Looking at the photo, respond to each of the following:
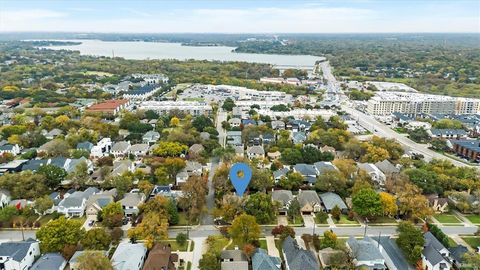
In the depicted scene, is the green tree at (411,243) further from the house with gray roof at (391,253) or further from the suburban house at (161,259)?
the suburban house at (161,259)

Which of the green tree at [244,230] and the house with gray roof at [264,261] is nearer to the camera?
the house with gray roof at [264,261]

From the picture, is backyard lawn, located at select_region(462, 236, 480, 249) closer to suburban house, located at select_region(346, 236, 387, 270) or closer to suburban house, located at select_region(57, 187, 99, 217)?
suburban house, located at select_region(346, 236, 387, 270)

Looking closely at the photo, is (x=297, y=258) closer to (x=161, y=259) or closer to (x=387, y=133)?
(x=161, y=259)

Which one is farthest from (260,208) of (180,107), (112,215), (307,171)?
(180,107)

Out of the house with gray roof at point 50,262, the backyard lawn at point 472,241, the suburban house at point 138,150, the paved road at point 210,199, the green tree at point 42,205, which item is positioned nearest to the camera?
the house with gray roof at point 50,262

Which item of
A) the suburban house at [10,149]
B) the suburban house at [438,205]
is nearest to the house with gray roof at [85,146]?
the suburban house at [10,149]

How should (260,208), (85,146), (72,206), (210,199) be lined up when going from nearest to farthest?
1. (260,208)
2. (72,206)
3. (210,199)
4. (85,146)
